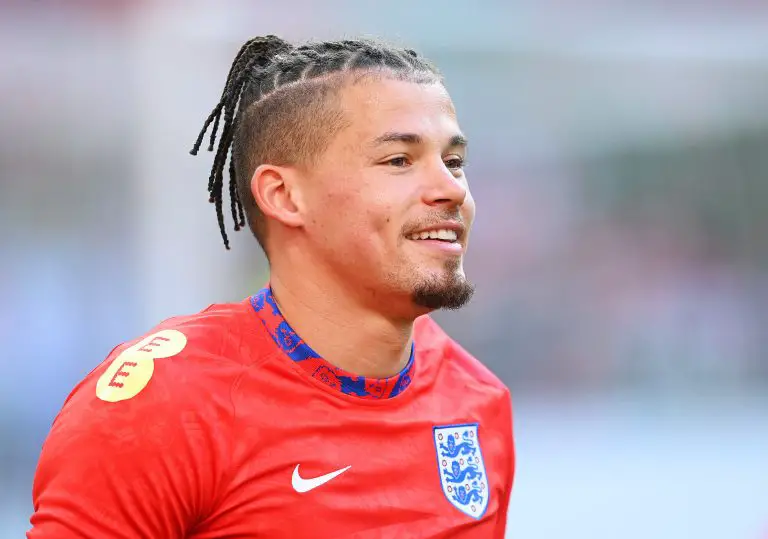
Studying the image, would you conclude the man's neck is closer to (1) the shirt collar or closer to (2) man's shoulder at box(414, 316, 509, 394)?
(1) the shirt collar

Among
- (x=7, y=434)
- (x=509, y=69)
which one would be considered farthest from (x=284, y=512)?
(x=509, y=69)

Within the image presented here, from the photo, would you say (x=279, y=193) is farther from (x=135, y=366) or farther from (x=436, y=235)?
(x=135, y=366)

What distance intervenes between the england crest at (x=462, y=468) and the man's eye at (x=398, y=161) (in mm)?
622

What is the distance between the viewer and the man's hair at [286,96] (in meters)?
2.23

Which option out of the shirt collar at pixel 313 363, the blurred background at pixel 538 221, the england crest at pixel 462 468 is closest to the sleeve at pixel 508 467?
the england crest at pixel 462 468

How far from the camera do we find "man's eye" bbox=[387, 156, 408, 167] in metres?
2.13

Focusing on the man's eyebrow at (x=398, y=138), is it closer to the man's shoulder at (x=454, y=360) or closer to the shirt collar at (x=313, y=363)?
the shirt collar at (x=313, y=363)

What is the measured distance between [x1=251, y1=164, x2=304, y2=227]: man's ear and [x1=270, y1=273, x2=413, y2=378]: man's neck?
0.14 m

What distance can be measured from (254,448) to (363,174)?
640 millimetres

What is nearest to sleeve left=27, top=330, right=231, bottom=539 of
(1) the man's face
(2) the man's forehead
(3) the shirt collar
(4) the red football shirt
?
(4) the red football shirt

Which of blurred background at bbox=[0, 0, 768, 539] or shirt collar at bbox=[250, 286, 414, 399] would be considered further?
blurred background at bbox=[0, 0, 768, 539]

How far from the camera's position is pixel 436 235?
2123 mm

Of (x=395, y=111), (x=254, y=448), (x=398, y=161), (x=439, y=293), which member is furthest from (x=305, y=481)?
(x=395, y=111)

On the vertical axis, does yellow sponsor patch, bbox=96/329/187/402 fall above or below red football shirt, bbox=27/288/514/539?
above
